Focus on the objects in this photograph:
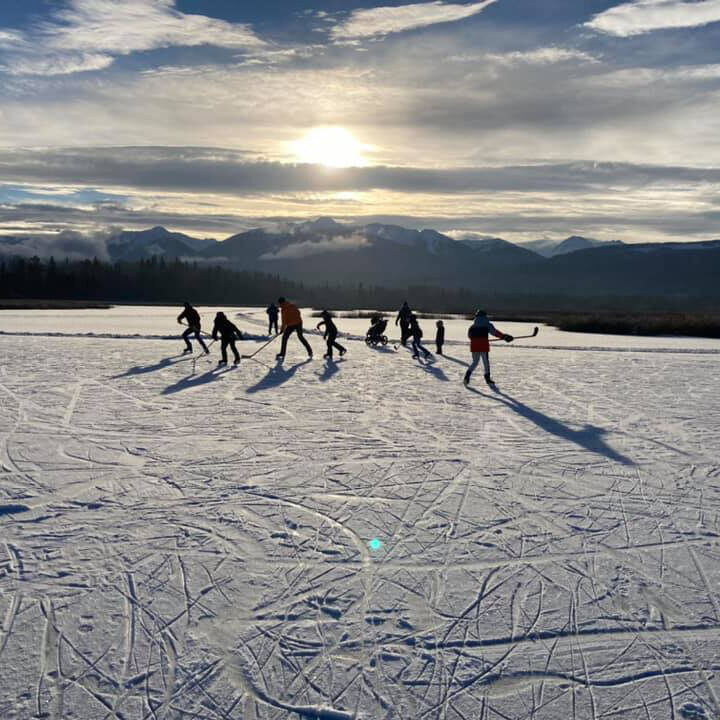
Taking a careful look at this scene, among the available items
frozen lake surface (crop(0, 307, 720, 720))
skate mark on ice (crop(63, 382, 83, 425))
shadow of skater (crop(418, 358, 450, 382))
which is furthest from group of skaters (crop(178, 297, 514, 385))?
skate mark on ice (crop(63, 382, 83, 425))

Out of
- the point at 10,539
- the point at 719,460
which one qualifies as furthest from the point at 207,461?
the point at 719,460

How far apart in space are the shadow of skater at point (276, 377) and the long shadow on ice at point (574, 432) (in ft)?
14.9

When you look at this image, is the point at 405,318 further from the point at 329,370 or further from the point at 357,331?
the point at 357,331

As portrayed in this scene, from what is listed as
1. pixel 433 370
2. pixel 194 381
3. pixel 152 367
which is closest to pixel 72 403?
pixel 194 381

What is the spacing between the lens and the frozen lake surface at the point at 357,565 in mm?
3559

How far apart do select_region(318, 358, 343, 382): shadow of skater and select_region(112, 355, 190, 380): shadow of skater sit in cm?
377

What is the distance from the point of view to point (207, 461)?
770 centimetres

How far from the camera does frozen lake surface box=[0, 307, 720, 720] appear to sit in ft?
11.7

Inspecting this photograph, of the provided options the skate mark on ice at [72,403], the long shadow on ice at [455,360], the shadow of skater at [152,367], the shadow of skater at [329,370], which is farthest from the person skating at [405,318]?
the skate mark on ice at [72,403]

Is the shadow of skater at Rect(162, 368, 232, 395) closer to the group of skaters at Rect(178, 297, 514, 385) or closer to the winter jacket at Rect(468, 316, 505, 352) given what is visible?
the group of skaters at Rect(178, 297, 514, 385)

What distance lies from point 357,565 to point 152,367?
12.3 m

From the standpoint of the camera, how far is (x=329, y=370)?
1605 cm

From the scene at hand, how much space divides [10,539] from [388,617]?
3.12m

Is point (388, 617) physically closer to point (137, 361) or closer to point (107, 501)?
point (107, 501)
